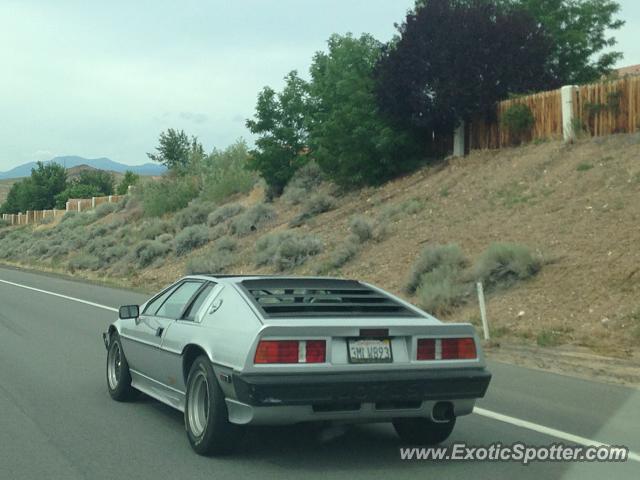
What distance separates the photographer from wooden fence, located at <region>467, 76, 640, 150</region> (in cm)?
2575

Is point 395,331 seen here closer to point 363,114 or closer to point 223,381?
point 223,381

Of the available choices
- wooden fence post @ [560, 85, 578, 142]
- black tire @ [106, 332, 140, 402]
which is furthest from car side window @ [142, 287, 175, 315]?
wooden fence post @ [560, 85, 578, 142]

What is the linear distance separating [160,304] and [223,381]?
2333 millimetres

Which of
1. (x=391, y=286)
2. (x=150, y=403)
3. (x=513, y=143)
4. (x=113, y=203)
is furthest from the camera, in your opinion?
(x=113, y=203)

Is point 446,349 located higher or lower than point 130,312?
lower

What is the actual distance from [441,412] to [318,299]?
56.2 inches

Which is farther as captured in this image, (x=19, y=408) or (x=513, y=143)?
(x=513, y=143)

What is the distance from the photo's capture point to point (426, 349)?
7.17 m

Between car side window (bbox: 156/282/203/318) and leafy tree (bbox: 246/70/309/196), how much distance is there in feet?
105

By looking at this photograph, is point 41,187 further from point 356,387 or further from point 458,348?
point 356,387

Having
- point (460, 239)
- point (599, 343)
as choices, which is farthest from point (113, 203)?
point (599, 343)

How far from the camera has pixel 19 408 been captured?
9.48m

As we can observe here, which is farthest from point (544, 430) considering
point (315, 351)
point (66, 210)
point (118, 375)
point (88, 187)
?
point (88, 187)

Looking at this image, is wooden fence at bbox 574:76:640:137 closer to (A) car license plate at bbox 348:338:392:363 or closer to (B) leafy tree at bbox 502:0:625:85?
(B) leafy tree at bbox 502:0:625:85
